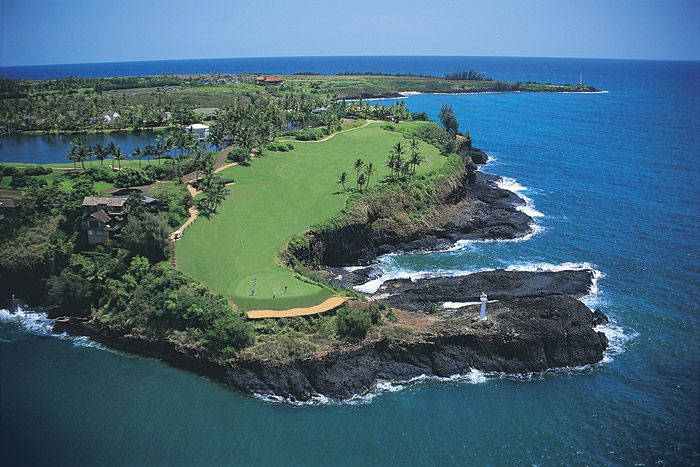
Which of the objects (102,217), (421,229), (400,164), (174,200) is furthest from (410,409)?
(400,164)

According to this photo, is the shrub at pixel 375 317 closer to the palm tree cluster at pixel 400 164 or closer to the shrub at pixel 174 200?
the shrub at pixel 174 200

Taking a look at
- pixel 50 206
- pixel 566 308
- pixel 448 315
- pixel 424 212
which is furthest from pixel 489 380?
pixel 50 206

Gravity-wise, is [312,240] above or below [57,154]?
below

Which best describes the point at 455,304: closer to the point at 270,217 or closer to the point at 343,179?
the point at 270,217

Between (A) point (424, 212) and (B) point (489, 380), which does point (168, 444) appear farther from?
(A) point (424, 212)

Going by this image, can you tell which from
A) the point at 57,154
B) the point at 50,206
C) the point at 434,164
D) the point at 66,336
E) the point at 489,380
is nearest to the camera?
the point at 489,380

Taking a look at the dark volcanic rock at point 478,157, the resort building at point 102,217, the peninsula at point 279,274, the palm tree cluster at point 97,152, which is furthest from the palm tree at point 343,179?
the dark volcanic rock at point 478,157

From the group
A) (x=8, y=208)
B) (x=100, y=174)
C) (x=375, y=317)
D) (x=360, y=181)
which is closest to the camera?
(x=375, y=317)
